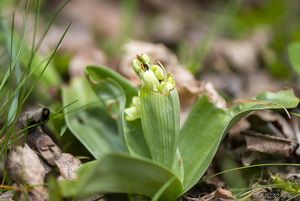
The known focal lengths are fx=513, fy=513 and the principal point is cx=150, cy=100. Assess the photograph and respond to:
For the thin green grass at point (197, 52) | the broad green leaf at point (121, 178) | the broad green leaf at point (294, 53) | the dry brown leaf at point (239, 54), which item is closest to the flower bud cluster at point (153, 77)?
the broad green leaf at point (121, 178)

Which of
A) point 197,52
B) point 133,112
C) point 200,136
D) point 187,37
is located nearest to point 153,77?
point 133,112

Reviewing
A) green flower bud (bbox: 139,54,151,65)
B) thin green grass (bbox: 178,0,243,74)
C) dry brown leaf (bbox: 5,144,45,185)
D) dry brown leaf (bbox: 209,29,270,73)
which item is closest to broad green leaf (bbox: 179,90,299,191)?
green flower bud (bbox: 139,54,151,65)

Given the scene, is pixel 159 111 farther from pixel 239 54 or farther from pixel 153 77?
pixel 239 54

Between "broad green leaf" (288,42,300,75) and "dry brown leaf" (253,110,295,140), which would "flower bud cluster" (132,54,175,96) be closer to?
"dry brown leaf" (253,110,295,140)

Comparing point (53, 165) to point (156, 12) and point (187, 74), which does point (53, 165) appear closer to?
point (187, 74)

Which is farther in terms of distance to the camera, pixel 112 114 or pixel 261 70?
pixel 261 70

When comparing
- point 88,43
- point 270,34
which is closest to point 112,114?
point 88,43

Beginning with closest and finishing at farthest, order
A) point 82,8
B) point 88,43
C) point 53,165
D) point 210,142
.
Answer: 1. point 53,165
2. point 210,142
3. point 88,43
4. point 82,8
